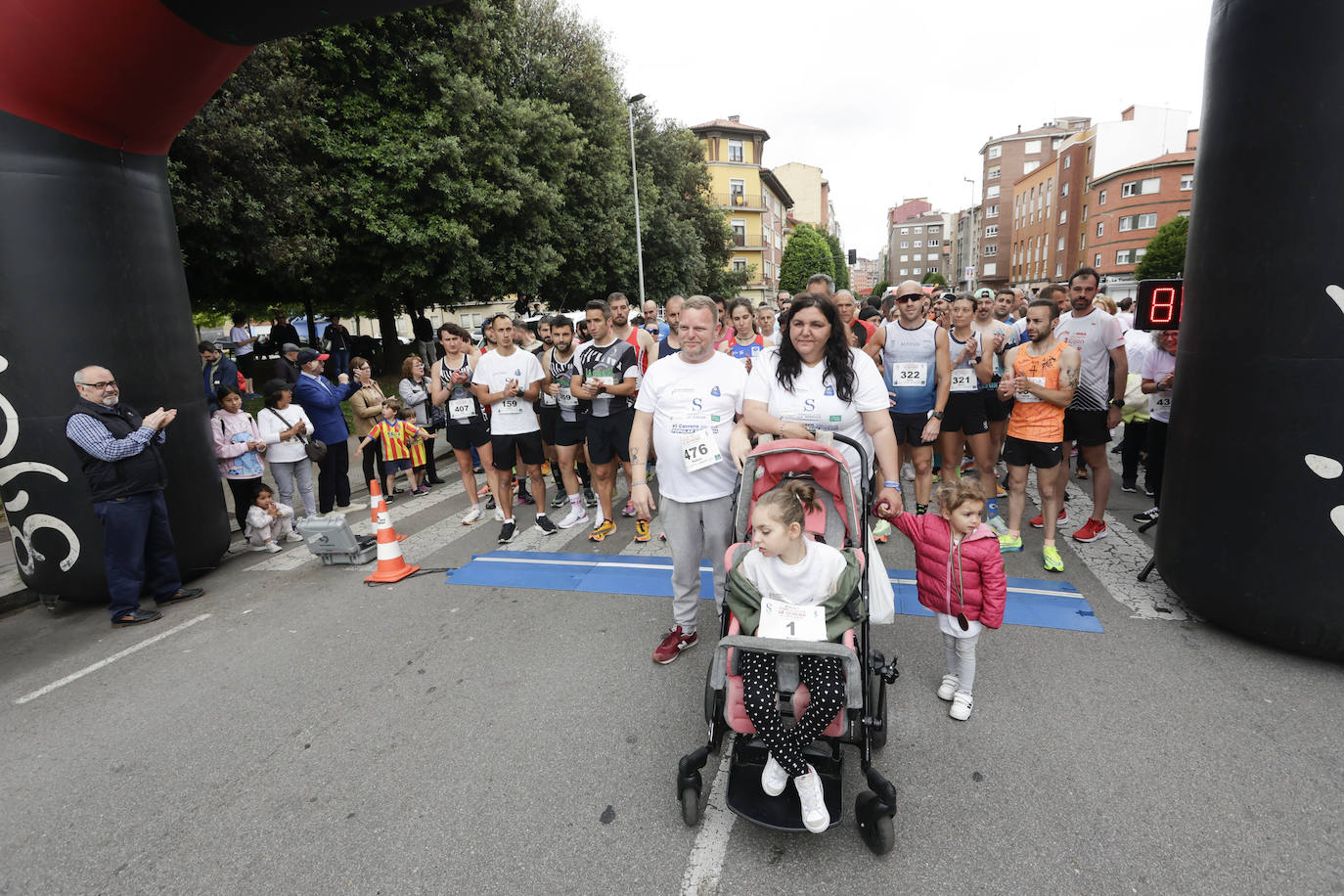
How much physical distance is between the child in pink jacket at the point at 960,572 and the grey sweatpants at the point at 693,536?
102cm

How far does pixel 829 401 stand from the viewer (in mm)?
3707

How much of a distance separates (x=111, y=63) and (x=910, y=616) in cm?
693

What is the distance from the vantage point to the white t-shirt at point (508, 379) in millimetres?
6582

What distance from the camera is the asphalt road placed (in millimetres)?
2559

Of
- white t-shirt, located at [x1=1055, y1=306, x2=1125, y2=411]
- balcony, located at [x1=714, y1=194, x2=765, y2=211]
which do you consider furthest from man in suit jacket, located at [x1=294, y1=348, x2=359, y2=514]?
balcony, located at [x1=714, y1=194, x2=765, y2=211]

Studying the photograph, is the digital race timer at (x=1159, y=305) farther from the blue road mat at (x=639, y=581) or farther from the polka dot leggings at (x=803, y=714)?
the polka dot leggings at (x=803, y=714)

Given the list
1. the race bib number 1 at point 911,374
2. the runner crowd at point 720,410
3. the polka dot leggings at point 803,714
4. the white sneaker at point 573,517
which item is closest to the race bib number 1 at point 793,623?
the polka dot leggings at point 803,714

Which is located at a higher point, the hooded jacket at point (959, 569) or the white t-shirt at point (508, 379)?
the white t-shirt at point (508, 379)

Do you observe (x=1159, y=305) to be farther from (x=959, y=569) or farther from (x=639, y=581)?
(x=639, y=581)

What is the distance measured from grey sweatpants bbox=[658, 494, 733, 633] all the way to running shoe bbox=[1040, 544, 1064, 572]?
9.58ft

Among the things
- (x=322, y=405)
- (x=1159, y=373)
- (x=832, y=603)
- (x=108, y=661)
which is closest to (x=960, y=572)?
(x=832, y=603)

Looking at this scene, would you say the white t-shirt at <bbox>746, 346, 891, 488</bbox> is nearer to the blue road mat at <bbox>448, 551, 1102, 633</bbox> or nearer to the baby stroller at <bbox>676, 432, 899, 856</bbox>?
the baby stroller at <bbox>676, 432, 899, 856</bbox>

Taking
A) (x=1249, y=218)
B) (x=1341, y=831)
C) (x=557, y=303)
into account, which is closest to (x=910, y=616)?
(x=1341, y=831)

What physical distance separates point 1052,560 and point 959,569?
101 inches
